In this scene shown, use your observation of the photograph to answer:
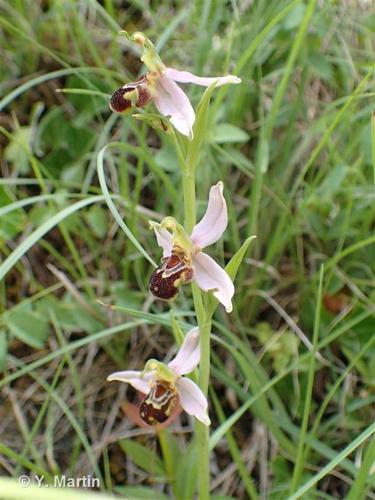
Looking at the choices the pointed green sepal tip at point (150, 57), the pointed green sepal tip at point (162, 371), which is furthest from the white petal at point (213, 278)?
the pointed green sepal tip at point (150, 57)

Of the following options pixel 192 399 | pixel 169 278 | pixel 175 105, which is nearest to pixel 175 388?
pixel 192 399

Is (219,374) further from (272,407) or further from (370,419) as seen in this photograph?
(370,419)

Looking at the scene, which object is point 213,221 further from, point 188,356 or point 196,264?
point 188,356

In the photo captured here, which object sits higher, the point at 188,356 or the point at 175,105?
the point at 175,105

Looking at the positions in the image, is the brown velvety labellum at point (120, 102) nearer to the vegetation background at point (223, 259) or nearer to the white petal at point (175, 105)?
the white petal at point (175, 105)

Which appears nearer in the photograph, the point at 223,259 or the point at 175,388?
the point at 175,388

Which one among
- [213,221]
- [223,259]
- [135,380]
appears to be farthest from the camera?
[223,259]
